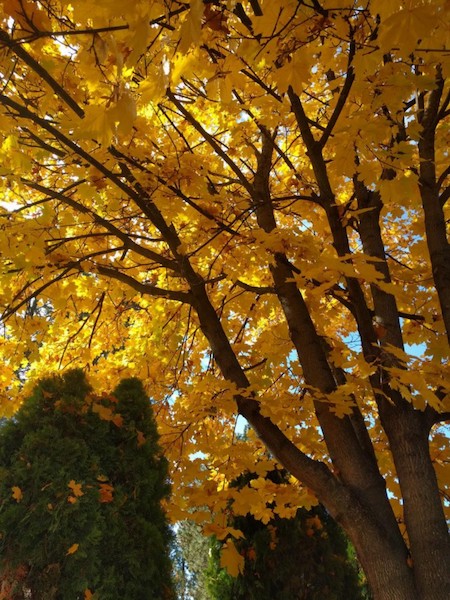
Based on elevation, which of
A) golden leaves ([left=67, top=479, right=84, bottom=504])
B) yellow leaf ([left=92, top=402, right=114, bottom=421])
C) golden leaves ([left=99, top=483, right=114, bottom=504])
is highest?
yellow leaf ([left=92, top=402, right=114, bottom=421])

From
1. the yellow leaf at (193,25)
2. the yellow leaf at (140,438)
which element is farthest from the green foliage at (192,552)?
the yellow leaf at (193,25)

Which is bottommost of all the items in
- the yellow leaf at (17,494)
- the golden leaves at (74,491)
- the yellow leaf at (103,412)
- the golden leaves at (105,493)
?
the yellow leaf at (17,494)

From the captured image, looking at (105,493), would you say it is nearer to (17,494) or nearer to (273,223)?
(17,494)

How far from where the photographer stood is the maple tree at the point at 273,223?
6.78ft

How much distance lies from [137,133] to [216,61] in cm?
82

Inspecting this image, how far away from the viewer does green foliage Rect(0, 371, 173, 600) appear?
110 inches

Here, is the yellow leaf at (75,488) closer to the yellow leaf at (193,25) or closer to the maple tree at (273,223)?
the maple tree at (273,223)

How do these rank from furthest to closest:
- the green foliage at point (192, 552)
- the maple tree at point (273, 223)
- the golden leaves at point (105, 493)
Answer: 1. the green foliage at point (192, 552)
2. the golden leaves at point (105, 493)
3. the maple tree at point (273, 223)

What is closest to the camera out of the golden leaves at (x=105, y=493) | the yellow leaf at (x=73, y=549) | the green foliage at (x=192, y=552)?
the yellow leaf at (x=73, y=549)

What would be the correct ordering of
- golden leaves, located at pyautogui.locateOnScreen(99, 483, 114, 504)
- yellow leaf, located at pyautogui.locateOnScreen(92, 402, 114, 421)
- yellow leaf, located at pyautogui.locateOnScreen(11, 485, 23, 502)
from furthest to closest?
yellow leaf, located at pyautogui.locateOnScreen(92, 402, 114, 421) < golden leaves, located at pyautogui.locateOnScreen(99, 483, 114, 504) < yellow leaf, located at pyautogui.locateOnScreen(11, 485, 23, 502)

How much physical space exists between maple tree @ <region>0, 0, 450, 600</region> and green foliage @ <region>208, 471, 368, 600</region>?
2.05ft

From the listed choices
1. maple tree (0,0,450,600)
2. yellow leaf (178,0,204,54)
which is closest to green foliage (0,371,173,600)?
maple tree (0,0,450,600)

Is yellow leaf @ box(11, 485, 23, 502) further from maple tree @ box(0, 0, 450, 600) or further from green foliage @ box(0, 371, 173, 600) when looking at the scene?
maple tree @ box(0, 0, 450, 600)

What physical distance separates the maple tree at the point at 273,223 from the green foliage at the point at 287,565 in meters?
0.63
